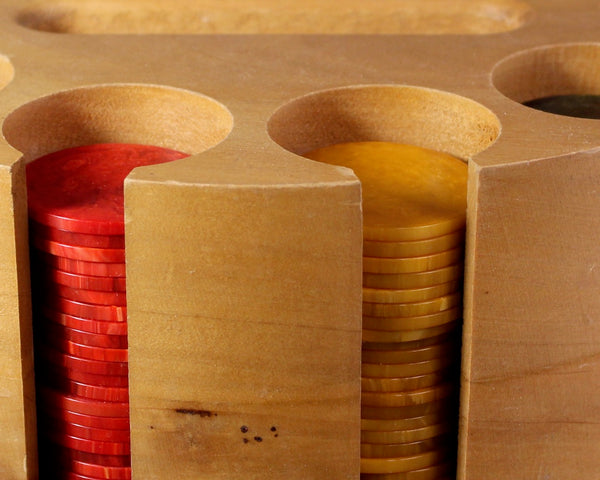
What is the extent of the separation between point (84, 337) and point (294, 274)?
29 centimetres

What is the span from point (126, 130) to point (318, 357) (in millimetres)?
530

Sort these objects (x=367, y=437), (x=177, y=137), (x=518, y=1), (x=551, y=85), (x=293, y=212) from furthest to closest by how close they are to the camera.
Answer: (x=518, y=1) < (x=551, y=85) < (x=177, y=137) < (x=367, y=437) < (x=293, y=212)

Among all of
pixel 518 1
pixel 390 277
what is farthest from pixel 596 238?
pixel 518 1

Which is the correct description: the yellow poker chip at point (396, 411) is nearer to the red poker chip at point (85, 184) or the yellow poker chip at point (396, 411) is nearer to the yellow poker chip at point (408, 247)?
the yellow poker chip at point (408, 247)

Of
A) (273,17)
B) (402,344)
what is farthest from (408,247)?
(273,17)

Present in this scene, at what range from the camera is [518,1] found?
6.72 ft

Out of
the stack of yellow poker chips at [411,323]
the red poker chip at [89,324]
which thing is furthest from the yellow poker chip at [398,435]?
the red poker chip at [89,324]

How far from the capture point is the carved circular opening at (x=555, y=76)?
1.77 meters

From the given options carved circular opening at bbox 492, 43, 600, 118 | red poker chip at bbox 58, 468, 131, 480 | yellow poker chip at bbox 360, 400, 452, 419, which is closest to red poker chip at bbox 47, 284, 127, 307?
red poker chip at bbox 58, 468, 131, 480

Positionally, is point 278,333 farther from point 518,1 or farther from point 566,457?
point 518,1

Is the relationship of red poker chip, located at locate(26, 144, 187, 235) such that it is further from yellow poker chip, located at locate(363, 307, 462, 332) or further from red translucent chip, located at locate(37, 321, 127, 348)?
yellow poker chip, located at locate(363, 307, 462, 332)

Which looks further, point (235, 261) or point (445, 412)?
point (445, 412)

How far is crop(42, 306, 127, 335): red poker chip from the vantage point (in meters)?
1.38

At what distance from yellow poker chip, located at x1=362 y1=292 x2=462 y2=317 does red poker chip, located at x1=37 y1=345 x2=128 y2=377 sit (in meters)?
0.30
